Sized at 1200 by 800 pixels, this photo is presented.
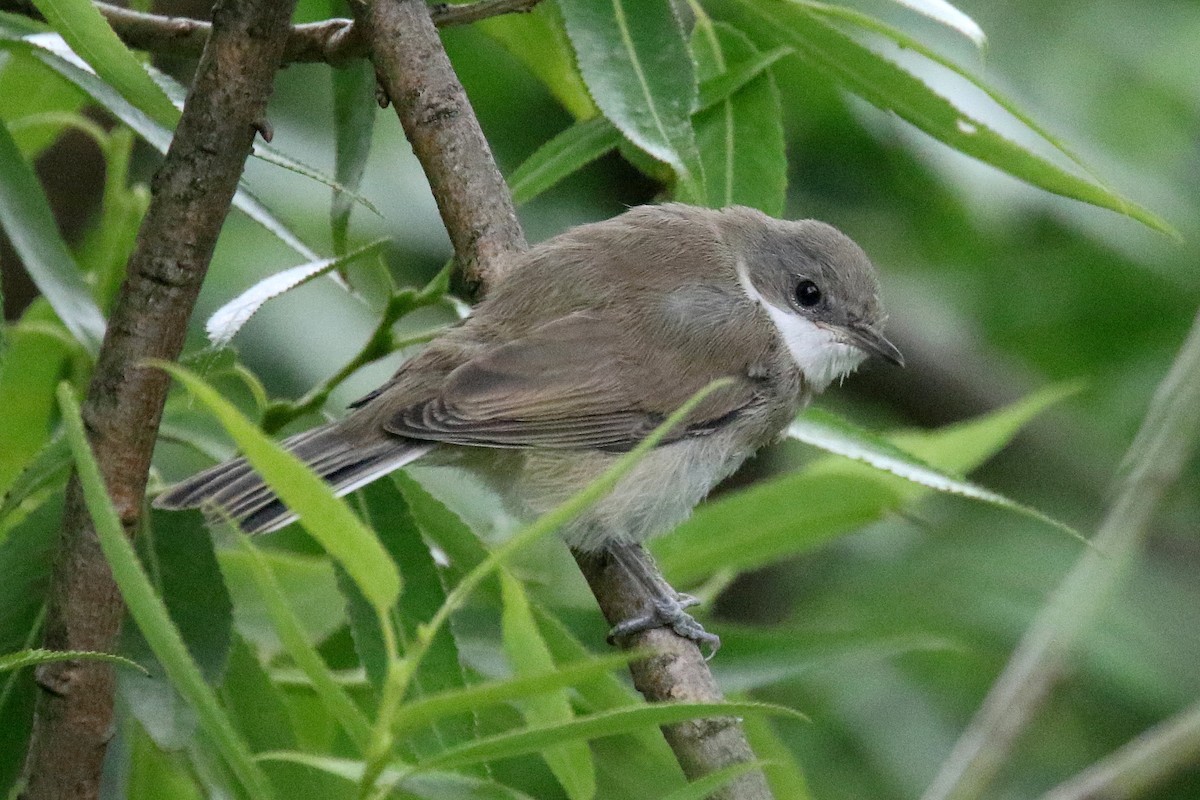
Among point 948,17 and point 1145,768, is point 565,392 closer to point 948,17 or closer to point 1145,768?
point 948,17

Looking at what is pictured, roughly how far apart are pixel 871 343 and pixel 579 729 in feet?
7.76

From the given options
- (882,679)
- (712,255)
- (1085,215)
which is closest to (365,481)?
(712,255)

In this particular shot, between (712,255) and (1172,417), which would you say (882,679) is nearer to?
(712,255)

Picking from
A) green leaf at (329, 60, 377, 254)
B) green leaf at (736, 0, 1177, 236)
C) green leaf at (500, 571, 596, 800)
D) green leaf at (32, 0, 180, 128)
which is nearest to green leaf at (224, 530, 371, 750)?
green leaf at (500, 571, 596, 800)

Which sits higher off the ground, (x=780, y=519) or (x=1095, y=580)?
(x=1095, y=580)

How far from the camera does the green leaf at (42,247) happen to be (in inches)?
104

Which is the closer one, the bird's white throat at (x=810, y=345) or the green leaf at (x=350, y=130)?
the green leaf at (x=350, y=130)

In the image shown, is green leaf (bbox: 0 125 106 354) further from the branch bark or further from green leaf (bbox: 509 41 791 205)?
green leaf (bbox: 509 41 791 205)

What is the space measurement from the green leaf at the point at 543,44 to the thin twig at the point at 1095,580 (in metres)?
1.55

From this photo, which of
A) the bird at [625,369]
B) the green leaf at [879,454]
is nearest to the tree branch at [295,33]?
the bird at [625,369]

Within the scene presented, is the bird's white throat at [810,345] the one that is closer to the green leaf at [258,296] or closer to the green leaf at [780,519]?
the green leaf at [780,519]

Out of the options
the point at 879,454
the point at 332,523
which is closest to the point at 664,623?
the point at 879,454

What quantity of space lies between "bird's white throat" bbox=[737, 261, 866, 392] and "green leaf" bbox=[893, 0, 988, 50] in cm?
120

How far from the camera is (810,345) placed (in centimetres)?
377
